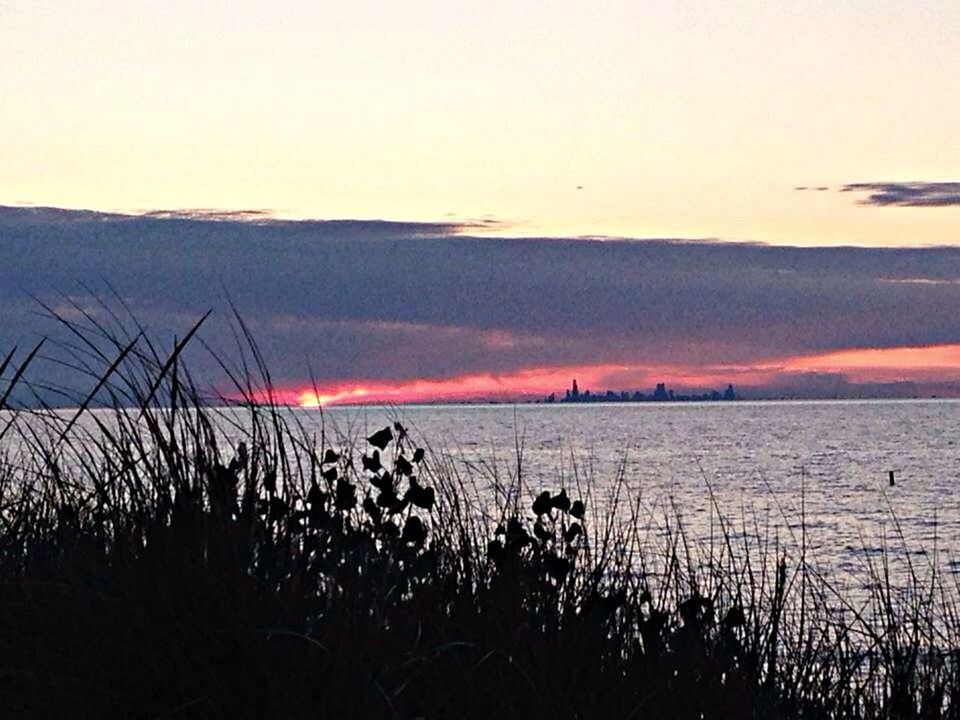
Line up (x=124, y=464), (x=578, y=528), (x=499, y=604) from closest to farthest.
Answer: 1. (x=124, y=464)
2. (x=499, y=604)
3. (x=578, y=528)

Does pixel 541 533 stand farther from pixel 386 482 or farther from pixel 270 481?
pixel 270 481

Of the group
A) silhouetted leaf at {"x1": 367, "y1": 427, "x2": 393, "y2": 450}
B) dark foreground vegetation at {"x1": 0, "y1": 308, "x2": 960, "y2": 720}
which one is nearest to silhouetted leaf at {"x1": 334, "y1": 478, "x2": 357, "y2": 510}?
dark foreground vegetation at {"x1": 0, "y1": 308, "x2": 960, "y2": 720}

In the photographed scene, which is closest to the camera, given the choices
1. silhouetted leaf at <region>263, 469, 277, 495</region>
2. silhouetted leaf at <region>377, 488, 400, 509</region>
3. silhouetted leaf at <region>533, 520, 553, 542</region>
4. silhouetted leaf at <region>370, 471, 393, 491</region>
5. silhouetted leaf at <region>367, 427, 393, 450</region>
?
silhouetted leaf at <region>263, 469, 277, 495</region>

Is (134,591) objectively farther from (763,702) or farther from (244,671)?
(763,702)

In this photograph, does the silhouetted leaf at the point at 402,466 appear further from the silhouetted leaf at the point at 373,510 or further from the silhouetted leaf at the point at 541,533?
the silhouetted leaf at the point at 541,533

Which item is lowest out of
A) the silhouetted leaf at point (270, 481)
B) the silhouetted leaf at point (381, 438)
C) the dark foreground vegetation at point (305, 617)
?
the dark foreground vegetation at point (305, 617)

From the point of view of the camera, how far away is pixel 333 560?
4867 millimetres

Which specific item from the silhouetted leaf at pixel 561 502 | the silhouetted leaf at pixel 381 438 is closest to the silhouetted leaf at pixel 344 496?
the silhouetted leaf at pixel 381 438

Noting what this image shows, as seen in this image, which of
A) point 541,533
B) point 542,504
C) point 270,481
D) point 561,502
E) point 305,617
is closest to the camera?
point 305,617

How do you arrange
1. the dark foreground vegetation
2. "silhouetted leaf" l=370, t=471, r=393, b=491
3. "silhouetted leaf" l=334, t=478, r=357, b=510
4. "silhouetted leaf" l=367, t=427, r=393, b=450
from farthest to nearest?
"silhouetted leaf" l=367, t=427, r=393, b=450 → "silhouetted leaf" l=370, t=471, r=393, b=491 → "silhouetted leaf" l=334, t=478, r=357, b=510 → the dark foreground vegetation

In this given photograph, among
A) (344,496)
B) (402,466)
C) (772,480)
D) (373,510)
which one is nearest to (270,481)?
(344,496)

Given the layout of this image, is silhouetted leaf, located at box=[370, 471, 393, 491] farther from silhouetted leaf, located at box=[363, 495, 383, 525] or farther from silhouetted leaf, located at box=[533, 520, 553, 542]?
silhouetted leaf, located at box=[533, 520, 553, 542]

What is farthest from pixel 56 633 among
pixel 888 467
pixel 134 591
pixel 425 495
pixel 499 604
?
pixel 888 467

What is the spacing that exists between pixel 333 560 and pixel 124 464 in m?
0.77
